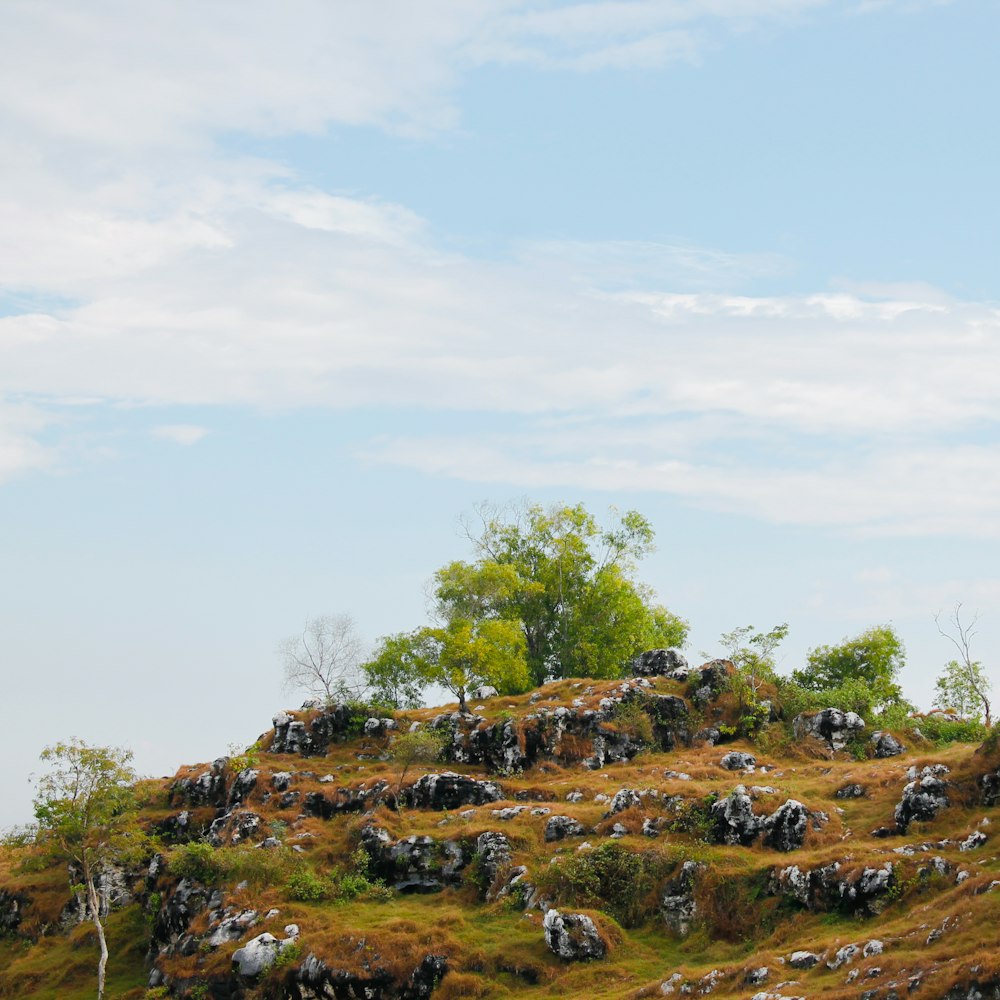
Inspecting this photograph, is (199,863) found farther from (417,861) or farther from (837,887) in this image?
(837,887)

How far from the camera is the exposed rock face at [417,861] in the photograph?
55406 millimetres

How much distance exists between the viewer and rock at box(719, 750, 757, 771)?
63.8 metres

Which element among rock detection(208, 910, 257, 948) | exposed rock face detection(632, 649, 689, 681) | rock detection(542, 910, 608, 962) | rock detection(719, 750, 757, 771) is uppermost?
exposed rock face detection(632, 649, 689, 681)

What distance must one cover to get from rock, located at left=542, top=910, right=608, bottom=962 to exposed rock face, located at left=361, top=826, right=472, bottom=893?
9.13 metres

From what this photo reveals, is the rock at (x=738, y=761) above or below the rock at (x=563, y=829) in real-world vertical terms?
above

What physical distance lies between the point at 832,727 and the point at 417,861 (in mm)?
27165

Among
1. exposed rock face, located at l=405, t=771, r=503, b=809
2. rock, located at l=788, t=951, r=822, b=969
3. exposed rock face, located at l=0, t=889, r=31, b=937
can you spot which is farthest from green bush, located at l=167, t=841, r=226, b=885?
rock, located at l=788, t=951, r=822, b=969

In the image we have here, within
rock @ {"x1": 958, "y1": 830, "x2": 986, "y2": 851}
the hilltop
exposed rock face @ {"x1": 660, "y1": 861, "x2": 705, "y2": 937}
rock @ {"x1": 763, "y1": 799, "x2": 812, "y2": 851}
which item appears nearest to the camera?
the hilltop

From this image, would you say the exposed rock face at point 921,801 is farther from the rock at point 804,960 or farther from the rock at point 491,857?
the rock at point 491,857

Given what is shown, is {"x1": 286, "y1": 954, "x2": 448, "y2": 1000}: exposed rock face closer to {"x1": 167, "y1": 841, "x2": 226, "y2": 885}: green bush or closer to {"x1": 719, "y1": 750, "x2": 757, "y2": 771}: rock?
{"x1": 167, "y1": 841, "x2": 226, "y2": 885}: green bush

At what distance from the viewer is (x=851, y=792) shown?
55.7 metres

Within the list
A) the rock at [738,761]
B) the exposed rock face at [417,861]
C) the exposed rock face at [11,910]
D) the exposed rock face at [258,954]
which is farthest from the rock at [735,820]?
the exposed rock face at [11,910]

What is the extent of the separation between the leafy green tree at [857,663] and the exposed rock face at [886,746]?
44.7ft

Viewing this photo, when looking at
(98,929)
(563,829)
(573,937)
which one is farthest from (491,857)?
(98,929)
